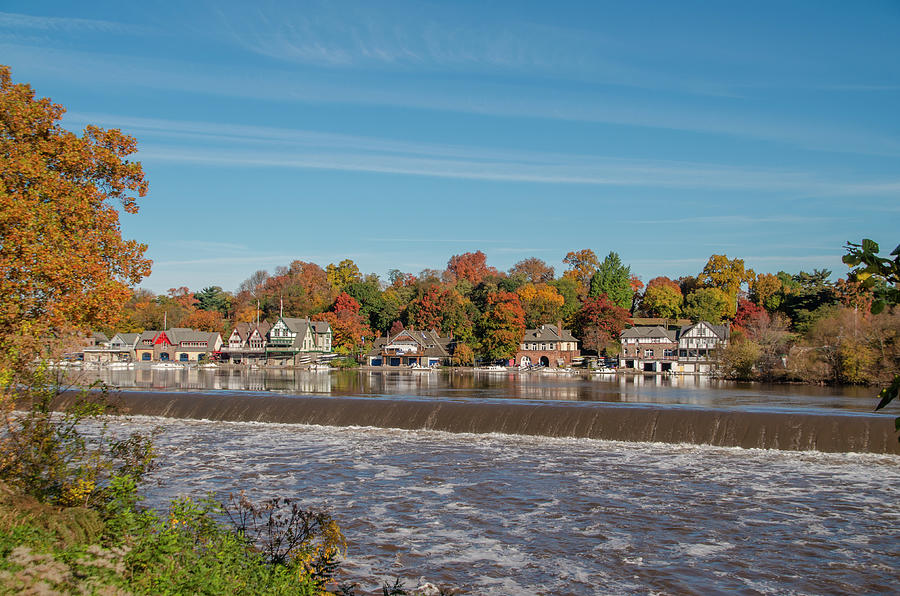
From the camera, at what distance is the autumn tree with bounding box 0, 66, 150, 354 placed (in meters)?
8.88

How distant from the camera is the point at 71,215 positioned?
994cm

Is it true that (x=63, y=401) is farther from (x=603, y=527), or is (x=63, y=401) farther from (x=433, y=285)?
(x=433, y=285)

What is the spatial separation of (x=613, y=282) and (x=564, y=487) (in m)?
78.7

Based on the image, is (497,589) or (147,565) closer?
(147,565)

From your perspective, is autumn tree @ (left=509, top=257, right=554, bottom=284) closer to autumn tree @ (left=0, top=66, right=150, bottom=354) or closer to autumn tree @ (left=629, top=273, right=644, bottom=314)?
autumn tree @ (left=629, top=273, right=644, bottom=314)

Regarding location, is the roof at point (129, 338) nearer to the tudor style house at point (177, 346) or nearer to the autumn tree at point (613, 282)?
the tudor style house at point (177, 346)

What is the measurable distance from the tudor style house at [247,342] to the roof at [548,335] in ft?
105

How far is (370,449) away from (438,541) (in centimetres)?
847

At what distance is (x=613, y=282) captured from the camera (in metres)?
91.3

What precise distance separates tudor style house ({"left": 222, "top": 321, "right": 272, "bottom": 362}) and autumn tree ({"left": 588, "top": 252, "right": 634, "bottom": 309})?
42.8 metres

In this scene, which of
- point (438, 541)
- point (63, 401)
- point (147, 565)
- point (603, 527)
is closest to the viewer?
point (147, 565)

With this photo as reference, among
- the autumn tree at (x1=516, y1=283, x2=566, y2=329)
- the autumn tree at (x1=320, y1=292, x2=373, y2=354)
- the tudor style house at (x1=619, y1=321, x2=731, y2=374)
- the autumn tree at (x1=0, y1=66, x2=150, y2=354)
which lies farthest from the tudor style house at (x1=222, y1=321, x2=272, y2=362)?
the autumn tree at (x1=0, y1=66, x2=150, y2=354)

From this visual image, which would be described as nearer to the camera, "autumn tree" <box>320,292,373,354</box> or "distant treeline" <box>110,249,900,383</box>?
"distant treeline" <box>110,249,900,383</box>

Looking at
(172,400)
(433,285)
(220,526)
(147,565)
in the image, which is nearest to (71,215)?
(220,526)
